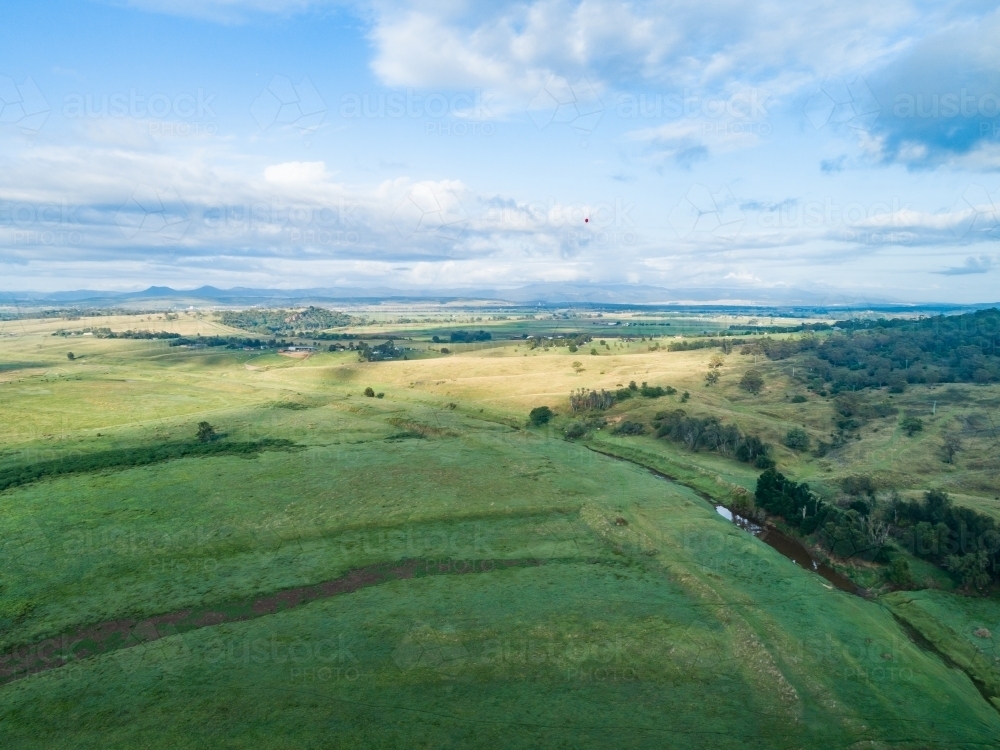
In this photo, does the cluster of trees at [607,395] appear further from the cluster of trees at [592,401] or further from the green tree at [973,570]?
the green tree at [973,570]

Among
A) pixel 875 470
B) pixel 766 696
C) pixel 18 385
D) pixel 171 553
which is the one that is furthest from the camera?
pixel 18 385

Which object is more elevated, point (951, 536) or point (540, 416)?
point (951, 536)

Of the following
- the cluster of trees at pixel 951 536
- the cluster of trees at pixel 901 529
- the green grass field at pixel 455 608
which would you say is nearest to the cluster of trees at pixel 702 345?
the green grass field at pixel 455 608

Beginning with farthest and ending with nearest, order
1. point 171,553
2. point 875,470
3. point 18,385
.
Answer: point 18,385 → point 875,470 → point 171,553

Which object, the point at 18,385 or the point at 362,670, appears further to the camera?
the point at 18,385

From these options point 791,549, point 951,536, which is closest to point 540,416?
point 791,549

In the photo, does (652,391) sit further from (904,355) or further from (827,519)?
(904,355)

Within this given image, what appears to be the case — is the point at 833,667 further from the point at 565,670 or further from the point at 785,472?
the point at 785,472

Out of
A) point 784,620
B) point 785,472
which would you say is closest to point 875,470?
point 785,472
